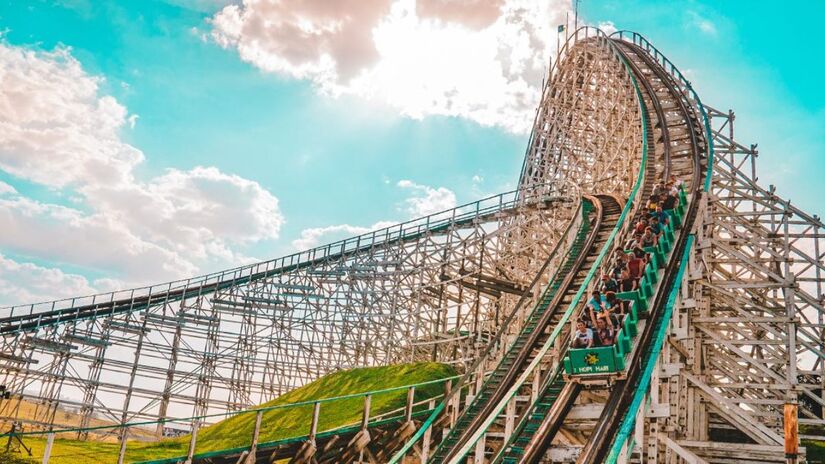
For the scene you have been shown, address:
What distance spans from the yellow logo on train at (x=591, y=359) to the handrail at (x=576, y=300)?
1.78 ft

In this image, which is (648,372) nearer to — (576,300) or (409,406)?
(576,300)

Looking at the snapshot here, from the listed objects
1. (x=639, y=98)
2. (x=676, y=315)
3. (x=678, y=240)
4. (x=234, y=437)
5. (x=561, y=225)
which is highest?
(x=639, y=98)

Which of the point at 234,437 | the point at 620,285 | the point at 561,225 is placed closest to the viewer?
the point at 620,285

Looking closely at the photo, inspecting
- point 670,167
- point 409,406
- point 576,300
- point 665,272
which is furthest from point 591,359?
point 670,167

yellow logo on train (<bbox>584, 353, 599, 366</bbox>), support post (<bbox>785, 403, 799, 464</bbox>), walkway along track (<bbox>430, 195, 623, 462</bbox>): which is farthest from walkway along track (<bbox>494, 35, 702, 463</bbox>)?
support post (<bbox>785, 403, 799, 464</bbox>)

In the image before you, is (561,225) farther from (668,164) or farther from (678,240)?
(678,240)

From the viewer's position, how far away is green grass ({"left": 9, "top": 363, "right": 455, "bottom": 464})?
1104 centimetres

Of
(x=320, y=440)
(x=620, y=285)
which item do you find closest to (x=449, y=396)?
(x=320, y=440)

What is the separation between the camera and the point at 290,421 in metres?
12.4

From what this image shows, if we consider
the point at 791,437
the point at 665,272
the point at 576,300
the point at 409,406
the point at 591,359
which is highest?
the point at 665,272

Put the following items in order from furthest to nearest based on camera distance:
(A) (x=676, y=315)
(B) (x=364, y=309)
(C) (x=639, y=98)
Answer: (B) (x=364, y=309) < (C) (x=639, y=98) < (A) (x=676, y=315)

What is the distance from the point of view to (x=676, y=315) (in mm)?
8594

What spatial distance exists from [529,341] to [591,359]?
104 inches

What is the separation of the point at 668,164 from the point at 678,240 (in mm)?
4962
